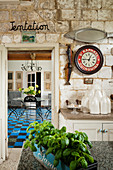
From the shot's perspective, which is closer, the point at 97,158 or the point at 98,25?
the point at 97,158

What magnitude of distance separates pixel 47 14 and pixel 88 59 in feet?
3.59

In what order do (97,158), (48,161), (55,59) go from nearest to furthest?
(48,161), (97,158), (55,59)

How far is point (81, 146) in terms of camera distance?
27.3 inches

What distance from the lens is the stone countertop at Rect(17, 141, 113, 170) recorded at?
0.83 metres

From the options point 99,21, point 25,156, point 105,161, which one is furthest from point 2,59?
point 105,161

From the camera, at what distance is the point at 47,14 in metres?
2.92

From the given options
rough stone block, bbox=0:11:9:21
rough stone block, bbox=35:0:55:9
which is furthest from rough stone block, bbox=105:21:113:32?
rough stone block, bbox=0:11:9:21

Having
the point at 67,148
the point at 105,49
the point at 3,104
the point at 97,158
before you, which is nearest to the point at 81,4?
Result: the point at 105,49

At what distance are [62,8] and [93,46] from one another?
882 millimetres

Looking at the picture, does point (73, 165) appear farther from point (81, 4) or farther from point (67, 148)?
point (81, 4)

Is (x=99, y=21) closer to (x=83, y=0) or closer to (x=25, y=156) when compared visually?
(x=83, y=0)

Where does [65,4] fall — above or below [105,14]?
above

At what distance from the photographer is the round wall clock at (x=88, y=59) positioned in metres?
2.87

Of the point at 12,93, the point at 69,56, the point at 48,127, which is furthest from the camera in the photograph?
the point at 12,93
